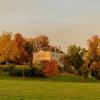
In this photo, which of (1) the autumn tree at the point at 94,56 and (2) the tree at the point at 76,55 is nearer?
(1) the autumn tree at the point at 94,56

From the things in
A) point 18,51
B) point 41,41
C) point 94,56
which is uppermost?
point 41,41

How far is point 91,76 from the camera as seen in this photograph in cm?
11738

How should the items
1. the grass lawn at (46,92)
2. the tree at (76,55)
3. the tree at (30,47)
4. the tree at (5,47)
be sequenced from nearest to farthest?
the grass lawn at (46,92) < the tree at (5,47) < the tree at (76,55) < the tree at (30,47)

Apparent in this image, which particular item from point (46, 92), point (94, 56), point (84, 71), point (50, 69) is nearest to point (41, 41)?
point (94, 56)

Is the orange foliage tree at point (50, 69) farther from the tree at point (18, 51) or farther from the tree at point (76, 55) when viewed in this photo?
the tree at point (18, 51)

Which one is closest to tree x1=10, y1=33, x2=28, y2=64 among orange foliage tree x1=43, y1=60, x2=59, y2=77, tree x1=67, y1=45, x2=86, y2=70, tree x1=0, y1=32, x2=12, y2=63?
tree x1=0, y1=32, x2=12, y2=63

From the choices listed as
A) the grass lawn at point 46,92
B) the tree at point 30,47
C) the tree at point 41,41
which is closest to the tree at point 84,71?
the tree at point 30,47

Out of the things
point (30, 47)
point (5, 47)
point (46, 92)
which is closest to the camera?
point (46, 92)

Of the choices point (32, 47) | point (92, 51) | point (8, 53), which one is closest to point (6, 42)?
point (8, 53)

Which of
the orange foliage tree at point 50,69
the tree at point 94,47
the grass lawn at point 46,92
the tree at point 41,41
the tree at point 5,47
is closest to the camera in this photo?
the grass lawn at point 46,92

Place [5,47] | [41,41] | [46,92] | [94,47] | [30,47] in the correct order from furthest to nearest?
[41,41] → [30,47] → [94,47] → [5,47] → [46,92]

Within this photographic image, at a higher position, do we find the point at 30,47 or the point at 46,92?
the point at 30,47

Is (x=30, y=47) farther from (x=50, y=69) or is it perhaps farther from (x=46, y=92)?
(x=46, y=92)

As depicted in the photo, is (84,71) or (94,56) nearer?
(84,71)
